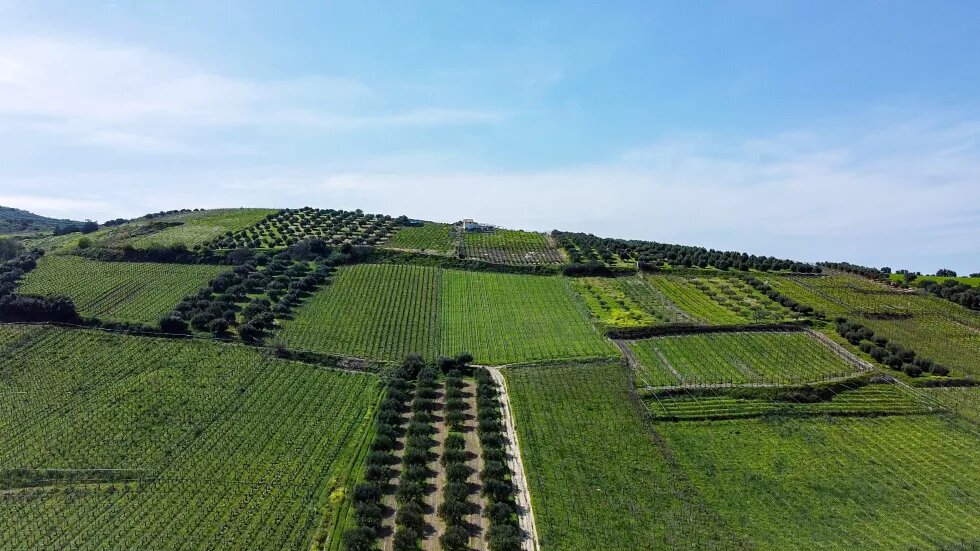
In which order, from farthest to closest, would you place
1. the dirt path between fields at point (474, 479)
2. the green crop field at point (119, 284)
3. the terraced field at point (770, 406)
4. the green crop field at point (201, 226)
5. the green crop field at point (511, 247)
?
the green crop field at point (511, 247), the green crop field at point (201, 226), the green crop field at point (119, 284), the terraced field at point (770, 406), the dirt path between fields at point (474, 479)

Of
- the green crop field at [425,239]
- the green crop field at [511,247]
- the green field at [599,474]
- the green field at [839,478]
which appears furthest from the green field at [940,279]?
the green crop field at [425,239]

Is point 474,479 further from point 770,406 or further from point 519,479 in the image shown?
point 770,406

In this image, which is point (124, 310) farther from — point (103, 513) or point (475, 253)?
point (475, 253)

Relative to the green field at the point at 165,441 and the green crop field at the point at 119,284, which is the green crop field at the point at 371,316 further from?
the green crop field at the point at 119,284

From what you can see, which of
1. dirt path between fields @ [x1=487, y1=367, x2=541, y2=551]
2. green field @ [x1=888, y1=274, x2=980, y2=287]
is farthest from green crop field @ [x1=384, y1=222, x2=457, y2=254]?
green field @ [x1=888, y1=274, x2=980, y2=287]

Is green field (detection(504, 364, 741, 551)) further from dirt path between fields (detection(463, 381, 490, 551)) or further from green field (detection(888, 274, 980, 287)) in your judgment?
green field (detection(888, 274, 980, 287))

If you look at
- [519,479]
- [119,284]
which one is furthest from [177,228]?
[519,479]

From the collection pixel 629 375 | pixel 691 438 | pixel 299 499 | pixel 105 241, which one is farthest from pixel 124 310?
pixel 691 438
